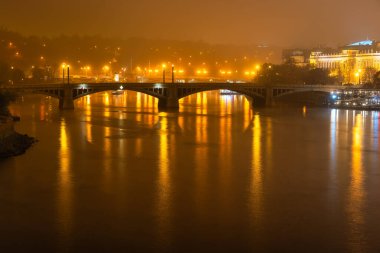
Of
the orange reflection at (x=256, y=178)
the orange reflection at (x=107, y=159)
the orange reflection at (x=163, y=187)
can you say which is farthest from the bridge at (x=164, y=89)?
the orange reflection at (x=256, y=178)

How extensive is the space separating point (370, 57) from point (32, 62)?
31.4m

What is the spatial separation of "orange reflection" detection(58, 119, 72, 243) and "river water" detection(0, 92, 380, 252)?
2 centimetres

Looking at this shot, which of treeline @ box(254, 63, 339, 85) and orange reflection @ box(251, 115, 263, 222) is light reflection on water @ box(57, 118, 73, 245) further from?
treeline @ box(254, 63, 339, 85)

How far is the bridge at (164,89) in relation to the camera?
84.7ft

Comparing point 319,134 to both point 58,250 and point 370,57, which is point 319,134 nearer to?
point 58,250

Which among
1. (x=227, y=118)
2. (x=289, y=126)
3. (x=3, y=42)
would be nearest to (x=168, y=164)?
(x=289, y=126)

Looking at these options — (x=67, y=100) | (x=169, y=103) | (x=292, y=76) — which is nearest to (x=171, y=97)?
(x=169, y=103)

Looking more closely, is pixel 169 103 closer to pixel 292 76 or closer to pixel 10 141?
pixel 10 141

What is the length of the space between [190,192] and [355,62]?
48646 millimetres

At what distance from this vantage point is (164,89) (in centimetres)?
2877

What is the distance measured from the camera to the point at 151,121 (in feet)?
71.4

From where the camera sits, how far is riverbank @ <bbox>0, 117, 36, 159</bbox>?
512 inches

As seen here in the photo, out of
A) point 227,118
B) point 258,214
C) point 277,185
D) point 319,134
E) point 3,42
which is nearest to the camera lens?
point 258,214

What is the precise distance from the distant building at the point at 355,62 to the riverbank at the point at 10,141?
3419 centimetres
